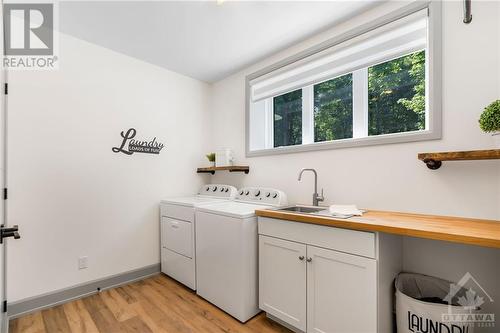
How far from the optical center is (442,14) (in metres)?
1.57

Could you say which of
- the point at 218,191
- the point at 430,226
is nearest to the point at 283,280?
the point at 430,226

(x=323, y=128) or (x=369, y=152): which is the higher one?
(x=323, y=128)

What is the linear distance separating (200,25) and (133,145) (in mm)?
1441

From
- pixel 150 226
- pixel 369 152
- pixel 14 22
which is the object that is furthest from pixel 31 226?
pixel 369 152

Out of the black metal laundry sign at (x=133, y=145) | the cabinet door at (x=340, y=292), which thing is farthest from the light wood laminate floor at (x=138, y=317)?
the black metal laundry sign at (x=133, y=145)

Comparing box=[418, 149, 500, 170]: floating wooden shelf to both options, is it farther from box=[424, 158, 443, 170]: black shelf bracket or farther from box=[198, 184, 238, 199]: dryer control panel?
box=[198, 184, 238, 199]: dryer control panel

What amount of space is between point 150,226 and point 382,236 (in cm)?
240

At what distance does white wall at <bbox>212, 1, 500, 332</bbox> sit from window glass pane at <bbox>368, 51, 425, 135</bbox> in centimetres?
22

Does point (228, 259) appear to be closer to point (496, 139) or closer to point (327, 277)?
point (327, 277)

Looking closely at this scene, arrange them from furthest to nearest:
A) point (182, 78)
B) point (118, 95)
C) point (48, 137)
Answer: point (182, 78) → point (118, 95) → point (48, 137)

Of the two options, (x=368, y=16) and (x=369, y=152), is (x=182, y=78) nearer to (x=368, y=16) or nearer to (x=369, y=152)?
(x=368, y=16)

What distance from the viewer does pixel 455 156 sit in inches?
53.9

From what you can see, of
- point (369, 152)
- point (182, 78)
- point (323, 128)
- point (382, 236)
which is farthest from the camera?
point (182, 78)

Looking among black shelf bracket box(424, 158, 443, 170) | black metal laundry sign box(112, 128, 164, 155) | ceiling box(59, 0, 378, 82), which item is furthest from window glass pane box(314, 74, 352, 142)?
black metal laundry sign box(112, 128, 164, 155)
